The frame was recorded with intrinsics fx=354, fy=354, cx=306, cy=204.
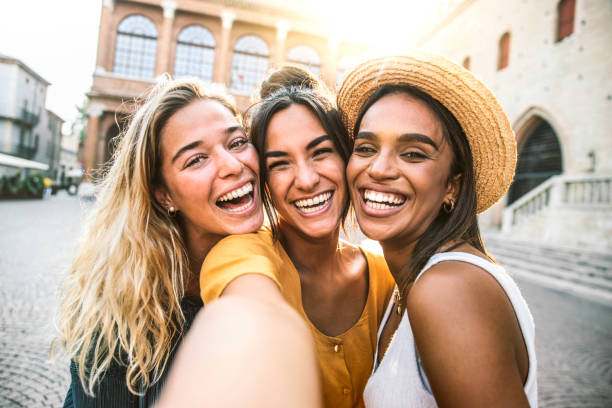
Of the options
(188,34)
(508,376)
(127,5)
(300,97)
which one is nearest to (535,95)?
(300,97)

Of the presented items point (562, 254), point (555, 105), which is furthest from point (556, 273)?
point (555, 105)

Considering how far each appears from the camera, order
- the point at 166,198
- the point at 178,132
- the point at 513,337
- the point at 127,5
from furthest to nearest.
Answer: the point at 127,5
the point at 166,198
the point at 178,132
the point at 513,337

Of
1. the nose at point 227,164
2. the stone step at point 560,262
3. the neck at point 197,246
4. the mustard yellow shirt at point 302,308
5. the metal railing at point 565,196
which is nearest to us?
the mustard yellow shirt at point 302,308

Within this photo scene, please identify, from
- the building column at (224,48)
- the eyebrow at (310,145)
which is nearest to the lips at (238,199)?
the eyebrow at (310,145)

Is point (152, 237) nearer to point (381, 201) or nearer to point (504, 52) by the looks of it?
point (381, 201)

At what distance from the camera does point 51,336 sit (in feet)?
10.5

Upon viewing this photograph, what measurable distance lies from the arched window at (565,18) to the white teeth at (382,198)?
15.7m

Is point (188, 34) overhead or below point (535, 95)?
overhead

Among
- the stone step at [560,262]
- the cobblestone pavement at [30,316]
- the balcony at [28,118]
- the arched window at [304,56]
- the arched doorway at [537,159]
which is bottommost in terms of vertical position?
the cobblestone pavement at [30,316]

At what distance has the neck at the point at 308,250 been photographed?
2230 millimetres

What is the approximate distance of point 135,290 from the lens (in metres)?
1.78

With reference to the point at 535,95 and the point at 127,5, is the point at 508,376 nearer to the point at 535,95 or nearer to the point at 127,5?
the point at 535,95

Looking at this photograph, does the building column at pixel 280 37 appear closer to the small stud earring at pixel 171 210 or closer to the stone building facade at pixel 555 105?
the stone building facade at pixel 555 105

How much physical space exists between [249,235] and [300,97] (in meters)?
0.94
